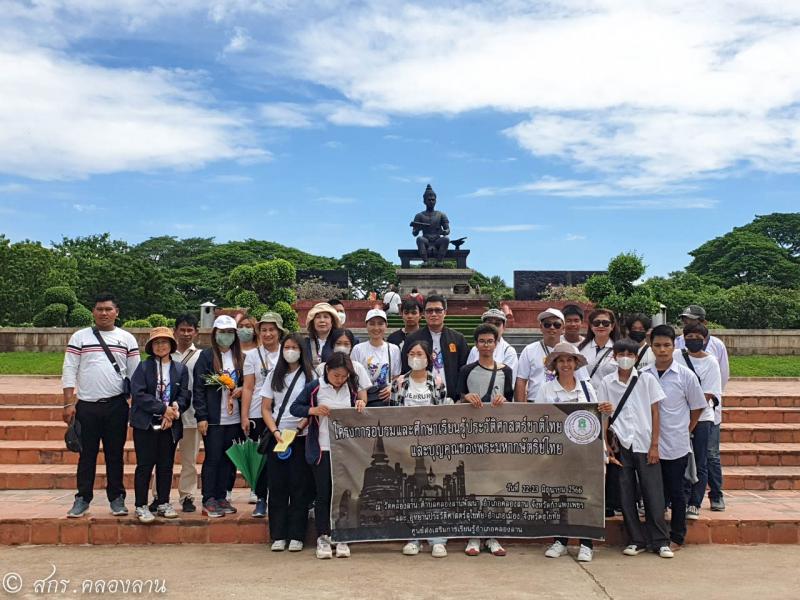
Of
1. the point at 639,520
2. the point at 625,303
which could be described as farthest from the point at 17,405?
the point at 625,303

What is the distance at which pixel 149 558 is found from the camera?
515 cm

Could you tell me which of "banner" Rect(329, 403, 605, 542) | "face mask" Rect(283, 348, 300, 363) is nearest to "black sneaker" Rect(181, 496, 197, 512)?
"banner" Rect(329, 403, 605, 542)

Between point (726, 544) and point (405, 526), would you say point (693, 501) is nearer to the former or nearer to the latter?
point (726, 544)

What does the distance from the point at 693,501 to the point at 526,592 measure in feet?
7.22

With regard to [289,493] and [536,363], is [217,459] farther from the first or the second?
[536,363]

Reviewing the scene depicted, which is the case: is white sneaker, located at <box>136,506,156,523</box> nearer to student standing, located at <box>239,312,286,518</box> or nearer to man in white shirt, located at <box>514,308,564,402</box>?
student standing, located at <box>239,312,286,518</box>

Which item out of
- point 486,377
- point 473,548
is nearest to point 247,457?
point 473,548

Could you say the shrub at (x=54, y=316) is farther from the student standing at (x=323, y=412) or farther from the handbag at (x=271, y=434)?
the student standing at (x=323, y=412)

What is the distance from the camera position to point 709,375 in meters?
6.15

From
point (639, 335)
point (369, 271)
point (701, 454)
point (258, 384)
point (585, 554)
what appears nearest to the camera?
point (585, 554)

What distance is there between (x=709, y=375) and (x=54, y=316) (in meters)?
18.5

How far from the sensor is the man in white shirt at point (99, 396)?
5.59m

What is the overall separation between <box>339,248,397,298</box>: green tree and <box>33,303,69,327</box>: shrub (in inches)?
1552

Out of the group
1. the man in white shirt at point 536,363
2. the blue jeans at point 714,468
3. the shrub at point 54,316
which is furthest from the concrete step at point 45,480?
the shrub at point 54,316
